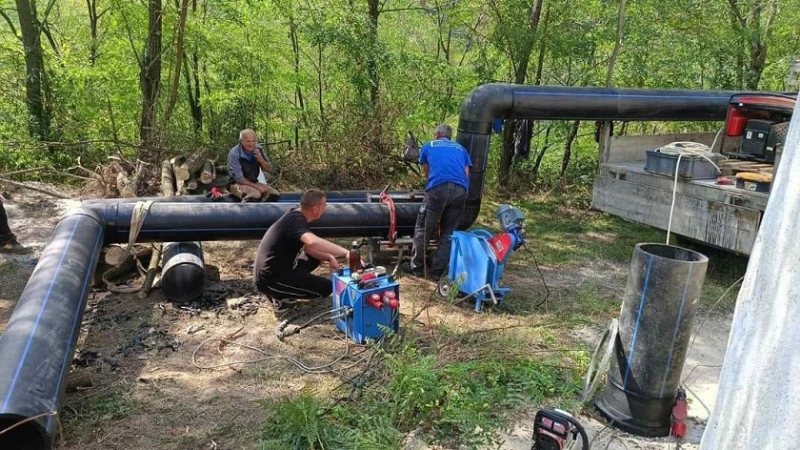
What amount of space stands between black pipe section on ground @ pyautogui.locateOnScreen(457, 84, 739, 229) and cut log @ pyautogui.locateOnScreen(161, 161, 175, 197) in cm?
393

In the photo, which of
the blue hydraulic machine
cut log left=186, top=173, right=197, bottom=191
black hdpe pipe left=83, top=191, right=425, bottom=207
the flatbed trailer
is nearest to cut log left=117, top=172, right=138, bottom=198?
cut log left=186, top=173, right=197, bottom=191

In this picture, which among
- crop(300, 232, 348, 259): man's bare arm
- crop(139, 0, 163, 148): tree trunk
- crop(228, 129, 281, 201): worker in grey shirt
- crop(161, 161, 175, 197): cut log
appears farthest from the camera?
crop(139, 0, 163, 148): tree trunk

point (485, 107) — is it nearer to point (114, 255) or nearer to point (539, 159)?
point (114, 255)

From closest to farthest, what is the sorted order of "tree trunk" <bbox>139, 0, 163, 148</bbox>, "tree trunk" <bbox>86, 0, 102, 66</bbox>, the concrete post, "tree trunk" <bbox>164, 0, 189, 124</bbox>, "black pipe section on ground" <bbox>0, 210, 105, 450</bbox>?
1. the concrete post
2. "black pipe section on ground" <bbox>0, 210, 105, 450</bbox>
3. "tree trunk" <bbox>164, 0, 189, 124</bbox>
4. "tree trunk" <bbox>139, 0, 163, 148</bbox>
5. "tree trunk" <bbox>86, 0, 102, 66</bbox>

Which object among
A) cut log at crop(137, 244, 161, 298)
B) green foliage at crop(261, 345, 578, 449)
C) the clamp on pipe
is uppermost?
the clamp on pipe

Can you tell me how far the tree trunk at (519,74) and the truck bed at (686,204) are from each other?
324cm

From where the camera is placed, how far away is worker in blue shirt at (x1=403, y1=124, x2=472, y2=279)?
6426 mm

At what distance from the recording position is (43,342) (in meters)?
3.65

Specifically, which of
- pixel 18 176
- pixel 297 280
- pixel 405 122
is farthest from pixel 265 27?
pixel 297 280

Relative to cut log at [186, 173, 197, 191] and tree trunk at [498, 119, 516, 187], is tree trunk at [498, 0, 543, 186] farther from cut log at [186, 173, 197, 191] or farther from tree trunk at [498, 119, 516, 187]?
cut log at [186, 173, 197, 191]

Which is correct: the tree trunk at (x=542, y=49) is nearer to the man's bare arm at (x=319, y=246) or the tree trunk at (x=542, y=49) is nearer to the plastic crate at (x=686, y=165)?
the plastic crate at (x=686, y=165)

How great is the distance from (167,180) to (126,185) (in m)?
0.70

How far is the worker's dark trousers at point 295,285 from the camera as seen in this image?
541 centimetres

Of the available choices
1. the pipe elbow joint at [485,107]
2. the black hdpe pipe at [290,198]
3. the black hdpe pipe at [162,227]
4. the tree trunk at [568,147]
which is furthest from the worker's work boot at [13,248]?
the tree trunk at [568,147]
